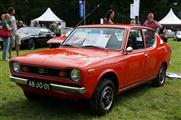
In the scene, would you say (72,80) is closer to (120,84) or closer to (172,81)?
(120,84)

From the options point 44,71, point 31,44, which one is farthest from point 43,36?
point 44,71

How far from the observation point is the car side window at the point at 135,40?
7116 millimetres

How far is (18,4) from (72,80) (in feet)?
187

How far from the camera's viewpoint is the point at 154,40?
8.38m

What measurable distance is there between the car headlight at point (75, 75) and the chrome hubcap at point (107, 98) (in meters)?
0.65

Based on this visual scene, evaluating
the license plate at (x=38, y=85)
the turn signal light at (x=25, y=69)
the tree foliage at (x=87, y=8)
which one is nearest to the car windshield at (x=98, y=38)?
the turn signal light at (x=25, y=69)

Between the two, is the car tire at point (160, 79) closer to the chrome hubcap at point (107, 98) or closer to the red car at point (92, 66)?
the red car at point (92, 66)

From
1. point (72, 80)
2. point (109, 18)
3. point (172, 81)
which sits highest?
point (109, 18)

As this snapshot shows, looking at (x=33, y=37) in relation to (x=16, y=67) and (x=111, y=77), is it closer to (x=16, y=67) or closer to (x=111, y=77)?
(x=16, y=67)

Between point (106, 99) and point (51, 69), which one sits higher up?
point (51, 69)

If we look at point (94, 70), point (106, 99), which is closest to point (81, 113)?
point (106, 99)

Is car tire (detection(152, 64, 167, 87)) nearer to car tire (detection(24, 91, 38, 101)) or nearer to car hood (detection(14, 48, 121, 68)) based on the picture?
car hood (detection(14, 48, 121, 68))

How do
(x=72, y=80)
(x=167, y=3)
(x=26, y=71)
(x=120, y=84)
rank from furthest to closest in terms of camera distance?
(x=167, y=3)
(x=120, y=84)
(x=26, y=71)
(x=72, y=80)

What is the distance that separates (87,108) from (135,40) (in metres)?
1.82
